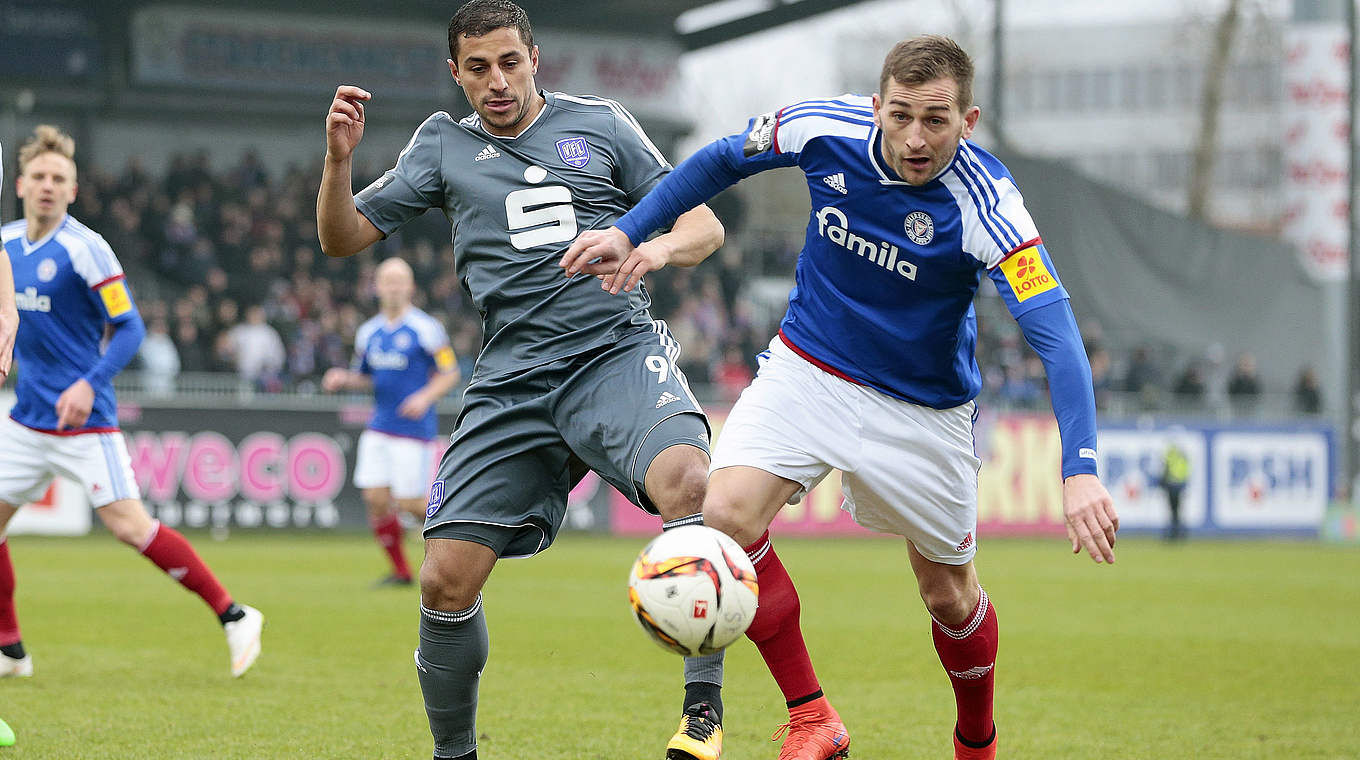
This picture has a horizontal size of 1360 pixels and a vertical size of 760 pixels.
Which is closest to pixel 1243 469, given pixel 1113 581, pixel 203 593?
pixel 1113 581

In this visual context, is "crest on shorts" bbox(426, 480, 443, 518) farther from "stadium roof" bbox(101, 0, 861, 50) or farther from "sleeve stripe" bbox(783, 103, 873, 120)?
"stadium roof" bbox(101, 0, 861, 50)

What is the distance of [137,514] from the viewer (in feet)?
24.4

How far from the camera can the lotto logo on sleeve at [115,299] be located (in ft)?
24.2

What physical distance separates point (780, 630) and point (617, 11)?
985 inches

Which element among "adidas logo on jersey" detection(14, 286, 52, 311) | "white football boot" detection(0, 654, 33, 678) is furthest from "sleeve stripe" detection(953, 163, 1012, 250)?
"white football boot" detection(0, 654, 33, 678)

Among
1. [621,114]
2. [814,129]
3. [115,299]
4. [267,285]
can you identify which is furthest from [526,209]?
[267,285]

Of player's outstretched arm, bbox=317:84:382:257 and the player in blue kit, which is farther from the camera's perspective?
player's outstretched arm, bbox=317:84:382:257

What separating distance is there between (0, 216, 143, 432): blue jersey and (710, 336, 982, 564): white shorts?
3.78 m

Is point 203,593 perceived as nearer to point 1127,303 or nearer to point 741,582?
point 741,582

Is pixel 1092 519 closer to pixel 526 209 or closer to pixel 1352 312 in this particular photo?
pixel 526 209

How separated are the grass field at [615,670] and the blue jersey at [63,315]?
134 cm

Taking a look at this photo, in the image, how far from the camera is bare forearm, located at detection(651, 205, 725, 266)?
4789 mm

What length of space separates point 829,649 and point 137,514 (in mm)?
4002

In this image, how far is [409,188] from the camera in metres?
5.12
